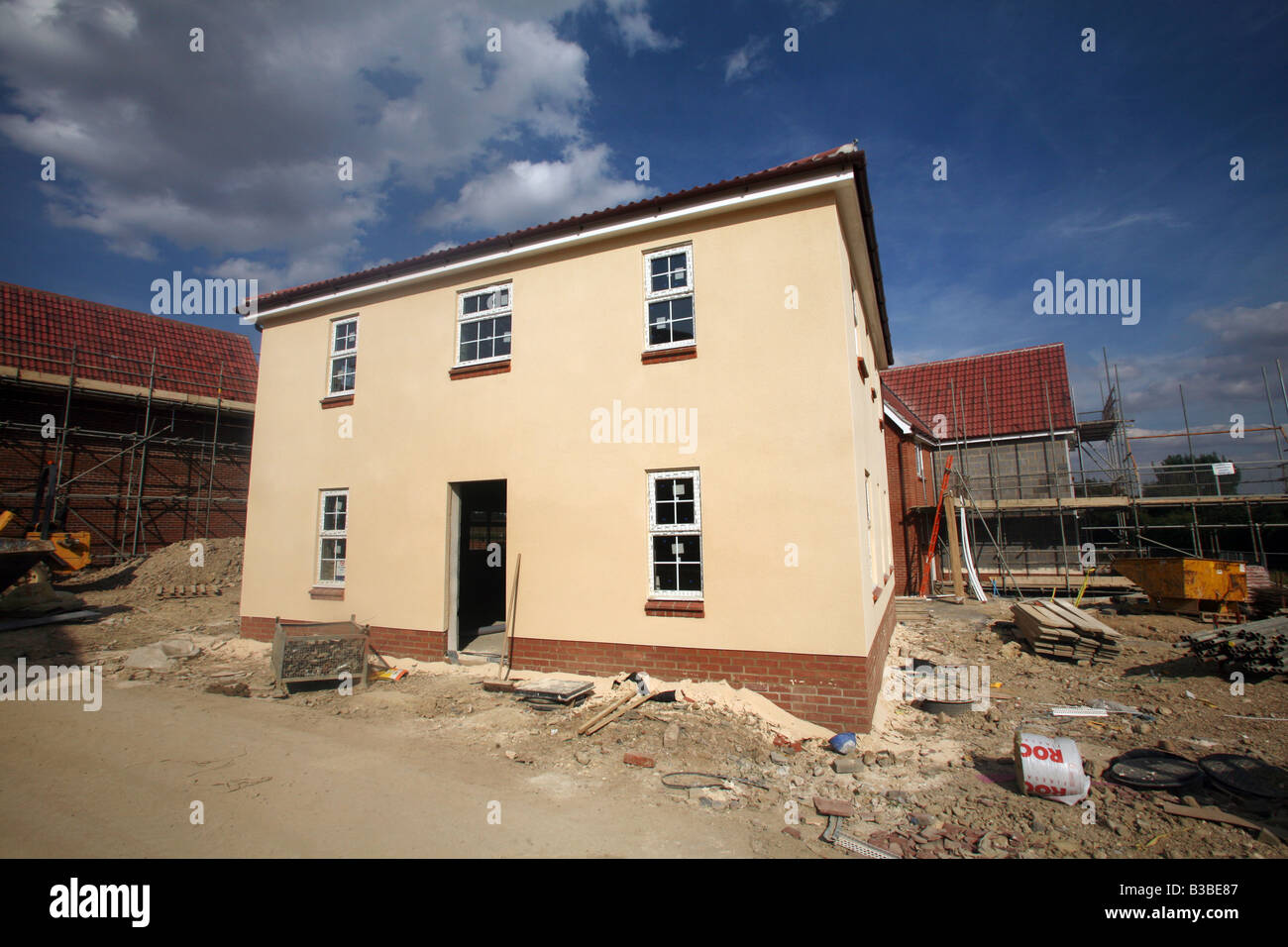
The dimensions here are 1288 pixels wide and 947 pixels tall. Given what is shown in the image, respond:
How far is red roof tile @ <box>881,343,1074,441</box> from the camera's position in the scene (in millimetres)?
A: 21297

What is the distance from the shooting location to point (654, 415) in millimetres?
7699

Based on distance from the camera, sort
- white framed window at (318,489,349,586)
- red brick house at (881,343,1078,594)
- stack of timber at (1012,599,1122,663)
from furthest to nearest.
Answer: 1. red brick house at (881,343,1078,594)
2. white framed window at (318,489,349,586)
3. stack of timber at (1012,599,1122,663)

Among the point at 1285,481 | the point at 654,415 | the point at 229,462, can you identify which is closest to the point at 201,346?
the point at 229,462

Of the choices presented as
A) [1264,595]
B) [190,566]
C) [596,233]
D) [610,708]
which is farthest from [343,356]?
[1264,595]

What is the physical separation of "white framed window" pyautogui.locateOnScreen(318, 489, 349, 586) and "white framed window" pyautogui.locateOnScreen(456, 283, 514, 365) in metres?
3.34

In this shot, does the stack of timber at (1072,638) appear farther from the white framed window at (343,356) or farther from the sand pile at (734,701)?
the white framed window at (343,356)

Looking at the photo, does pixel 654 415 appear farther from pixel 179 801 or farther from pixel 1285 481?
pixel 1285 481

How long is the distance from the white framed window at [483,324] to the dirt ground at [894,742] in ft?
15.3

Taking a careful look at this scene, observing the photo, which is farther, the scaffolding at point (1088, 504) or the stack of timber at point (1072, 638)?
the scaffolding at point (1088, 504)

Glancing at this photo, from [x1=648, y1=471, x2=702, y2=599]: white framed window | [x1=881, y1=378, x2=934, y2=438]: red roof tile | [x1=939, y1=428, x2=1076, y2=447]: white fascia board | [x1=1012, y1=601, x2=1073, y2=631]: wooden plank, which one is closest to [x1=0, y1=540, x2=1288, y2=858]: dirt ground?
[x1=1012, y1=601, x2=1073, y2=631]: wooden plank

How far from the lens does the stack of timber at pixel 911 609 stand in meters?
14.1

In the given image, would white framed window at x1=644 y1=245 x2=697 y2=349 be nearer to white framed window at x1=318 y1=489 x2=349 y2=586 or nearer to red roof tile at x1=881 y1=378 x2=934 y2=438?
white framed window at x1=318 y1=489 x2=349 y2=586

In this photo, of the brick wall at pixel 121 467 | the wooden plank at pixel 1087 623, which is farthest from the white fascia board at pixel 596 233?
the brick wall at pixel 121 467

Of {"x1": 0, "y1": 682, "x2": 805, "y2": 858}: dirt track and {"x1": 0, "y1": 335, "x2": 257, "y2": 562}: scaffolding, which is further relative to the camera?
{"x1": 0, "y1": 335, "x2": 257, "y2": 562}: scaffolding
